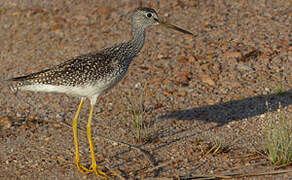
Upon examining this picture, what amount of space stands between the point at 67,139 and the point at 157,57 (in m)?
3.19

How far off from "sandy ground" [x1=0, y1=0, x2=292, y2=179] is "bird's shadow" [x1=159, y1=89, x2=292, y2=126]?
18 millimetres

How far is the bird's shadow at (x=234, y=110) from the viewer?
305 inches

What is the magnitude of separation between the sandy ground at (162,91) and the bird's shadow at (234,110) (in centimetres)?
2

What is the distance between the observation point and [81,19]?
37.2 ft

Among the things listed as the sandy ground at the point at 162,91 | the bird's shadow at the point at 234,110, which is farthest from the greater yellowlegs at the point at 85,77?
the bird's shadow at the point at 234,110

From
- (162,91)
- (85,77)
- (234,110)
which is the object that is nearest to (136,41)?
(85,77)

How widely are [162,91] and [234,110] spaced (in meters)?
1.42

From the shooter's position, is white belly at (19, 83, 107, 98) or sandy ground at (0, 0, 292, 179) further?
sandy ground at (0, 0, 292, 179)

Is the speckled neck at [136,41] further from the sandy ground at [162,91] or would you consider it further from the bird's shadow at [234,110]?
the bird's shadow at [234,110]

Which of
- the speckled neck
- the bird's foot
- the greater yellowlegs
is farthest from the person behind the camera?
the speckled neck

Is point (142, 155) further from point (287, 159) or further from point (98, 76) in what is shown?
point (287, 159)

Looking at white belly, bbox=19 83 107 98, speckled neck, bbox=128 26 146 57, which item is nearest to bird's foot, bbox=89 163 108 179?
white belly, bbox=19 83 107 98

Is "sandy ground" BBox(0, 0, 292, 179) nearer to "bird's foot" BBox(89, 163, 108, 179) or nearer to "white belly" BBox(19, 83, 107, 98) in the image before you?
"bird's foot" BBox(89, 163, 108, 179)

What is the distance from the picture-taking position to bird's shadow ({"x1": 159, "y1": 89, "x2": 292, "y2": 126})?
25.4 ft
